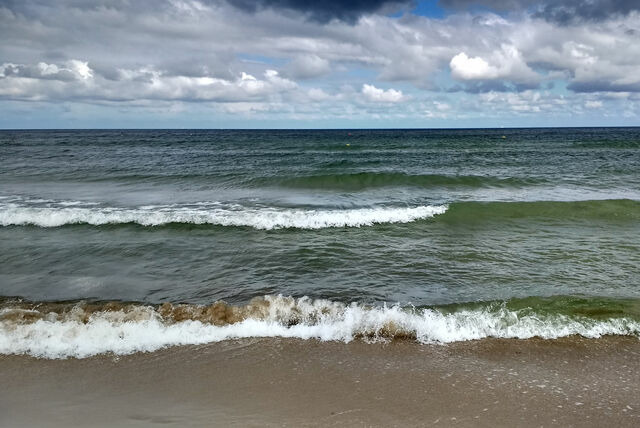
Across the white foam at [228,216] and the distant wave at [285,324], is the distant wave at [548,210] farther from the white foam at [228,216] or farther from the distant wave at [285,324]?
the distant wave at [285,324]

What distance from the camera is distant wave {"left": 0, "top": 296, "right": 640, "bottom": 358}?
6.05 m

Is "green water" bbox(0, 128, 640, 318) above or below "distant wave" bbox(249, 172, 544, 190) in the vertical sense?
below

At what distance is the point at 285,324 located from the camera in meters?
6.62

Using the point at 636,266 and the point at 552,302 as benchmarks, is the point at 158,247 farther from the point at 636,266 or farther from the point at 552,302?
the point at 636,266

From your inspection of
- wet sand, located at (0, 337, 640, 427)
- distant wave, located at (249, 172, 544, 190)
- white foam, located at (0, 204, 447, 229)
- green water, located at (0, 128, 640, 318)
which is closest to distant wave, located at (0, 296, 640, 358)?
wet sand, located at (0, 337, 640, 427)

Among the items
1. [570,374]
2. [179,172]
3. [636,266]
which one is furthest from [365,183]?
[570,374]

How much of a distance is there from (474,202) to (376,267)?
→ 8.79 meters

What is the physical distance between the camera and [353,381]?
16.5ft

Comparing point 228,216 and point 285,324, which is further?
point 228,216

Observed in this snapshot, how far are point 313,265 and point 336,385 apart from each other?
4739 millimetres

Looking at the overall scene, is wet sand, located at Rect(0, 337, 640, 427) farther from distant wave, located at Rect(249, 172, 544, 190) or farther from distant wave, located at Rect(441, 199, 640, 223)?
distant wave, located at Rect(249, 172, 544, 190)

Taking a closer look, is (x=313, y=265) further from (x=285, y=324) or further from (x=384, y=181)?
(x=384, y=181)

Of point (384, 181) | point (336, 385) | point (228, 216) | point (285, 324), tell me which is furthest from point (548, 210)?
point (336, 385)

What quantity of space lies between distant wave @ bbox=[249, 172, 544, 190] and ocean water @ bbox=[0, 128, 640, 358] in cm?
149
